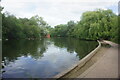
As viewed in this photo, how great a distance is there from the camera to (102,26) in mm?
40156

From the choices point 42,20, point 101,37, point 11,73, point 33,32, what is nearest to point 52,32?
point 42,20

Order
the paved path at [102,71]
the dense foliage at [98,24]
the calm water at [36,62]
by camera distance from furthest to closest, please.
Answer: the dense foliage at [98,24]
the calm water at [36,62]
the paved path at [102,71]

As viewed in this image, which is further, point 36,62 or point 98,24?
point 98,24

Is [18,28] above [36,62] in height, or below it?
above

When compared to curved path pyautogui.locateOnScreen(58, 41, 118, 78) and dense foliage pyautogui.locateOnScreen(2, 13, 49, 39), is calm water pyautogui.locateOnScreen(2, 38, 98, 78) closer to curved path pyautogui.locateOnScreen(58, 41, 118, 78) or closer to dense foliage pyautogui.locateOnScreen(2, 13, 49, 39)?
curved path pyautogui.locateOnScreen(58, 41, 118, 78)

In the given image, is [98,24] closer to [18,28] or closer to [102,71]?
[18,28]

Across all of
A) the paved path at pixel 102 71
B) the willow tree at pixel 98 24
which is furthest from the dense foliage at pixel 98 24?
the paved path at pixel 102 71

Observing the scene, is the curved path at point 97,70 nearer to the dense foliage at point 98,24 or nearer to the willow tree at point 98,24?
the dense foliage at point 98,24

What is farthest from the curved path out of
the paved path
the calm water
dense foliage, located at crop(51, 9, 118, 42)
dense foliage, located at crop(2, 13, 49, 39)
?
dense foliage, located at crop(2, 13, 49, 39)

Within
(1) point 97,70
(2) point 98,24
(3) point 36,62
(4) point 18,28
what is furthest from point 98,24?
(1) point 97,70

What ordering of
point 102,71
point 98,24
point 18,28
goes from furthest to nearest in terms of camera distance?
point 18,28 → point 98,24 → point 102,71

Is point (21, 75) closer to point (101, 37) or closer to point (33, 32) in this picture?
point (101, 37)

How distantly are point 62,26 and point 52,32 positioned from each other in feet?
31.1

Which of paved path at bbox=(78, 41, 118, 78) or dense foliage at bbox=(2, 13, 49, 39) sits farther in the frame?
dense foliage at bbox=(2, 13, 49, 39)
